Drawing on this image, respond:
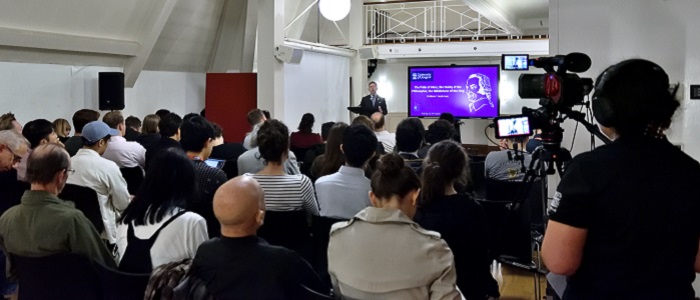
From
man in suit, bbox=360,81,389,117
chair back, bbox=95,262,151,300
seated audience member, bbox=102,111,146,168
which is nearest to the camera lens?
chair back, bbox=95,262,151,300

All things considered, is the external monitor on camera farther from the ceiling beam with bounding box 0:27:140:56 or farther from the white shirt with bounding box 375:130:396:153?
the ceiling beam with bounding box 0:27:140:56

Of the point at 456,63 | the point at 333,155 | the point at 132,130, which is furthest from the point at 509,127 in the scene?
the point at 456,63

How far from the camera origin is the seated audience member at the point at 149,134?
19.6 ft

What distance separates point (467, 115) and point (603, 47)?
8.29 meters

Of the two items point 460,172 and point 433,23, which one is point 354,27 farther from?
point 460,172

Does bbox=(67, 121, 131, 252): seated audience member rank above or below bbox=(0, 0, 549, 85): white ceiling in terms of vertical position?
below

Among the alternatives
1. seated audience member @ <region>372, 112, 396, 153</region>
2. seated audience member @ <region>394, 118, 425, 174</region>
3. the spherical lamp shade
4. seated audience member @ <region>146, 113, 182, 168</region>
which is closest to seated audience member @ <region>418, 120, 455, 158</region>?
seated audience member @ <region>372, 112, 396, 153</region>

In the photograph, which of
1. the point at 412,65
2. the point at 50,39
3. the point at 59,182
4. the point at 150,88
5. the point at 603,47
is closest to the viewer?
the point at 59,182

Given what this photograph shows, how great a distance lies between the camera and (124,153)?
5461 millimetres

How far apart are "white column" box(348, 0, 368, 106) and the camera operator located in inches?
459

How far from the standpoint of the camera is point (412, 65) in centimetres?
1426

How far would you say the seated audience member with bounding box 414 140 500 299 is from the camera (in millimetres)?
2994

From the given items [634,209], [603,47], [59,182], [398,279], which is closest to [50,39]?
[59,182]

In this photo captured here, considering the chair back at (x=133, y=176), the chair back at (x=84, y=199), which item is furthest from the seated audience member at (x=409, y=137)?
the chair back at (x=84, y=199)
